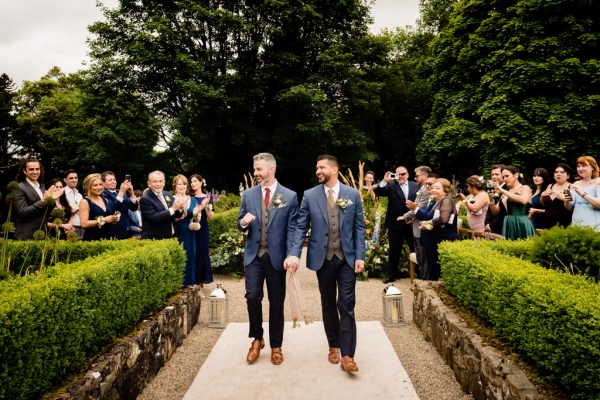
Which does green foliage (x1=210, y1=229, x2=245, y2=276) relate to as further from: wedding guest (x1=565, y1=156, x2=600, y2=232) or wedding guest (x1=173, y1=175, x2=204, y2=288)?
wedding guest (x1=565, y1=156, x2=600, y2=232)

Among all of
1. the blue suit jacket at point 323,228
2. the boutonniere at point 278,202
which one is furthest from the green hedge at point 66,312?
the blue suit jacket at point 323,228

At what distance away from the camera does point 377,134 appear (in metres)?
29.9

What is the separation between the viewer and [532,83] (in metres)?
17.5

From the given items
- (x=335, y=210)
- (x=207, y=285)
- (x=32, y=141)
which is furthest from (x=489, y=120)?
(x=32, y=141)

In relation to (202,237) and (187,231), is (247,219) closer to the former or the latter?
(187,231)

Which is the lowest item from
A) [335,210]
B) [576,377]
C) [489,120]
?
[576,377]

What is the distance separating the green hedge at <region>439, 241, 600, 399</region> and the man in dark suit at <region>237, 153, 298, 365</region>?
210cm

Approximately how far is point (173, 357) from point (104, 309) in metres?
1.62

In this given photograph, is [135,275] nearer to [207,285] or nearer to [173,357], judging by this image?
[173,357]

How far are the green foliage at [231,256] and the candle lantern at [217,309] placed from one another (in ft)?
11.1

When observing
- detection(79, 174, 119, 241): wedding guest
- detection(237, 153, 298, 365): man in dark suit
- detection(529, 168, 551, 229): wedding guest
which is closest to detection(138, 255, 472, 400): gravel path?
detection(237, 153, 298, 365): man in dark suit

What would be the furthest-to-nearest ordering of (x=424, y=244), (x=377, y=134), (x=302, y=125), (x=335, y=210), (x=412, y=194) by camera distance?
(x=377, y=134), (x=302, y=125), (x=412, y=194), (x=424, y=244), (x=335, y=210)

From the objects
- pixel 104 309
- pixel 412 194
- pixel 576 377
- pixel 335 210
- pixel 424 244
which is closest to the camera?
pixel 576 377

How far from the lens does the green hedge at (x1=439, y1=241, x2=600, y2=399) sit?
8.44 feet
